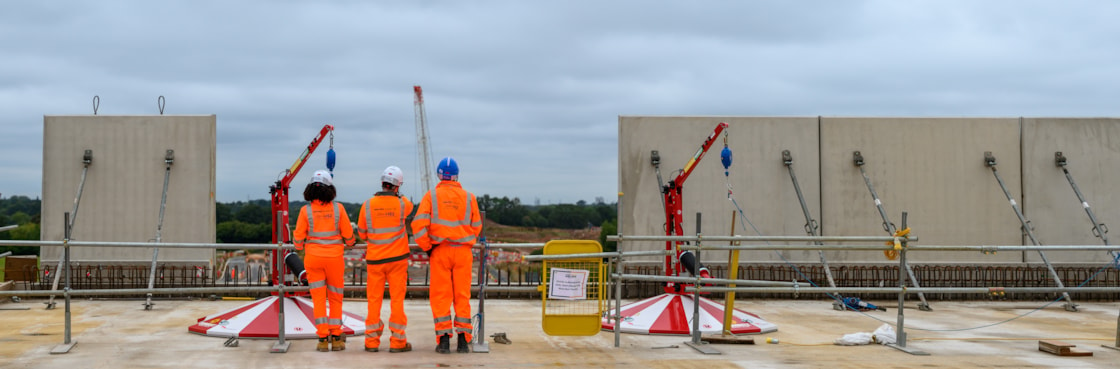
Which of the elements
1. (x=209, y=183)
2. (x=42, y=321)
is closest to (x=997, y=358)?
(x=42, y=321)

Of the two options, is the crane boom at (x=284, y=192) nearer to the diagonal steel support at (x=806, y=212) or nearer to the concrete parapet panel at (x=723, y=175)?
the concrete parapet panel at (x=723, y=175)

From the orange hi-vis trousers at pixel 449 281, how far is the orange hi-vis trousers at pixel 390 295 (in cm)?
31

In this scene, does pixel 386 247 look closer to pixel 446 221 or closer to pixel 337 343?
pixel 446 221

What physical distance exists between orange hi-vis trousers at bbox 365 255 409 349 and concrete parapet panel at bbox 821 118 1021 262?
33.9 feet

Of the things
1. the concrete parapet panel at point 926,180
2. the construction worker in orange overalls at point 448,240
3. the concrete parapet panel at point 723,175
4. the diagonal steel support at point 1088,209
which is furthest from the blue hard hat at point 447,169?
the diagonal steel support at point 1088,209

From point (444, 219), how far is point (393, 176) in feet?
2.28

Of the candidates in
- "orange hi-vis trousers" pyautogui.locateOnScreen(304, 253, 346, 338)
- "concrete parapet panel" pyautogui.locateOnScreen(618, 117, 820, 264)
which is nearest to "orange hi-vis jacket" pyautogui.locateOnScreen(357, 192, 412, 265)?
"orange hi-vis trousers" pyautogui.locateOnScreen(304, 253, 346, 338)

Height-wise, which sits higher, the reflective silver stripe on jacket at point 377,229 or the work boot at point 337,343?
the reflective silver stripe on jacket at point 377,229

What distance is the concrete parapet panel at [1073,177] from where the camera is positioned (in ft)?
58.1

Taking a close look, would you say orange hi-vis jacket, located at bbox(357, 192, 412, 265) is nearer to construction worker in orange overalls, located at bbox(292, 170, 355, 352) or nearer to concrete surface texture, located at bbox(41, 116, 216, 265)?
construction worker in orange overalls, located at bbox(292, 170, 355, 352)

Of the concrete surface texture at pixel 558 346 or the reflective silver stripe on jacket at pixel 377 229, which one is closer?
the concrete surface texture at pixel 558 346

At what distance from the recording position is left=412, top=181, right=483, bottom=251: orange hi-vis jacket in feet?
29.7

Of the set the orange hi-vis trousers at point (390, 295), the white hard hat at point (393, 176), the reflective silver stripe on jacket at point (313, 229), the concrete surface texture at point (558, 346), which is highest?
the white hard hat at point (393, 176)

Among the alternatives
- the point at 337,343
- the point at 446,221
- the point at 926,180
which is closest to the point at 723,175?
the point at 926,180
